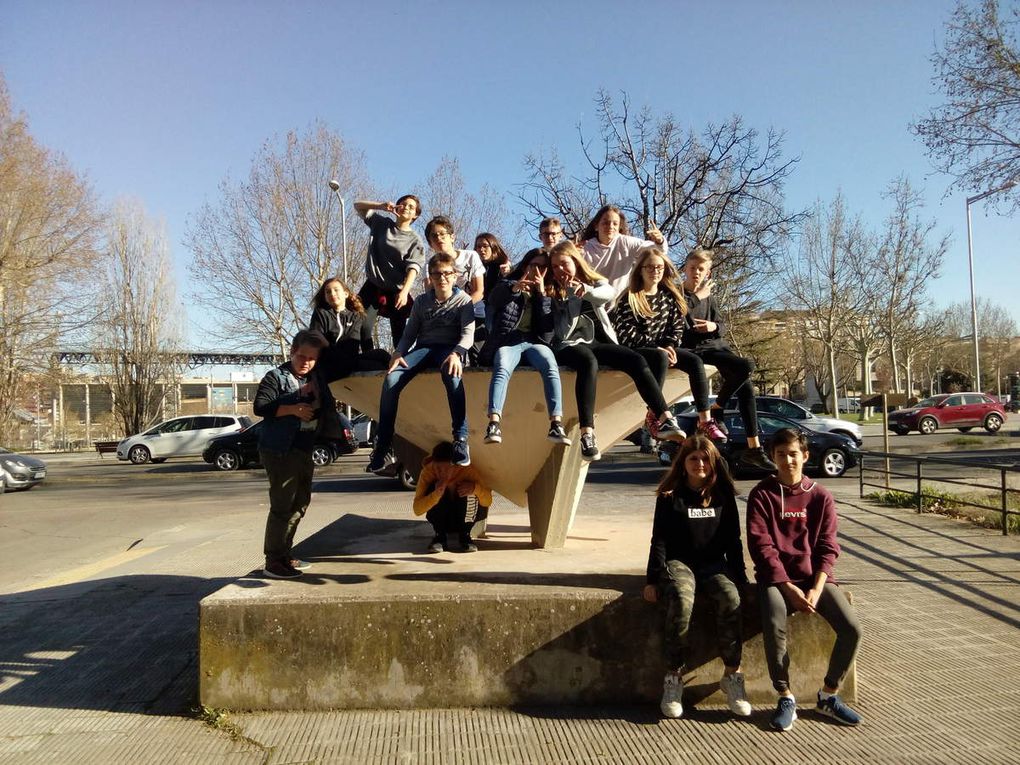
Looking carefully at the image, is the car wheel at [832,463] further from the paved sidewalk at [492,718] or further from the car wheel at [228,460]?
the car wheel at [228,460]

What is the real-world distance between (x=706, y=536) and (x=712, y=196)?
19.4 meters

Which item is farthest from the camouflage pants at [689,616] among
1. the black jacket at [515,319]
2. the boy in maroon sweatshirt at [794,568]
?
the black jacket at [515,319]

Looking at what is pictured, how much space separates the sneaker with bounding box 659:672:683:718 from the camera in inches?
157

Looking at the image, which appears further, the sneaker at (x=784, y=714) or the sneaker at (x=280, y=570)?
the sneaker at (x=280, y=570)

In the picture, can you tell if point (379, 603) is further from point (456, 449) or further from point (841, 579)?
point (841, 579)

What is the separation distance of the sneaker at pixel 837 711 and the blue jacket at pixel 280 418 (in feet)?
11.3

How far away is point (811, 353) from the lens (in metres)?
56.4

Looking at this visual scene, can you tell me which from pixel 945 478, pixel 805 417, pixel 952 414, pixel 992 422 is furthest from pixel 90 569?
pixel 992 422

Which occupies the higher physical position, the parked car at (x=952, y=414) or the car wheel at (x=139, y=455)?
the parked car at (x=952, y=414)

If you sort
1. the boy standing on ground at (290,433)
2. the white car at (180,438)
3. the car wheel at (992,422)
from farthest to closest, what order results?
1. the car wheel at (992,422)
2. the white car at (180,438)
3. the boy standing on ground at (290,433)

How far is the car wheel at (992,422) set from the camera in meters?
31.1

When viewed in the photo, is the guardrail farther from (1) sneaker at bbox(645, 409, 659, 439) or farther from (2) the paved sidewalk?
(1) sneaker at bbox(645, 409, 659, 439)

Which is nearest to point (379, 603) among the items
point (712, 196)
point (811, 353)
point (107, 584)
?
point (107, 584)

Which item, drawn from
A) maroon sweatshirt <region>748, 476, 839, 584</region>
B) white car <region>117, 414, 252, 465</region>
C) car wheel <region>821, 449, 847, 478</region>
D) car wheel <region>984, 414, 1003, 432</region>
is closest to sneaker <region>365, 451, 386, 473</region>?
maroon sweatshirt <region>748, 476, 839, 584</region>
